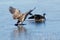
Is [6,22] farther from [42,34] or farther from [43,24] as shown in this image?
[42,34]

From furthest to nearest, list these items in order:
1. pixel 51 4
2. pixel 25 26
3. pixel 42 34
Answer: pixel 51 4, pixel 25 26, pixel 42 34

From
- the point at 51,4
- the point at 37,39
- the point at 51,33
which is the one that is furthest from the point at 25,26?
the point at 51,4

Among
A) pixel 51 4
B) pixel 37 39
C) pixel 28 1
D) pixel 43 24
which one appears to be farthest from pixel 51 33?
pixel 28 1

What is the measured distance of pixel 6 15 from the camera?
20.5 metres

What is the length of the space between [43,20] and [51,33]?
335cm

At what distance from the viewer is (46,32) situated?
50.5 ft

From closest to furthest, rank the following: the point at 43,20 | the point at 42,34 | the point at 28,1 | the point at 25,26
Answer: the point at 42,34 → the point at 25,26 → the point at 43,20 → the point at 28,1

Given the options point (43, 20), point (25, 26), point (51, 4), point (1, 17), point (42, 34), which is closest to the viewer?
point (42, 34)

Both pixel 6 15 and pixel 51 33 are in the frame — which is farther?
pixel 6 15

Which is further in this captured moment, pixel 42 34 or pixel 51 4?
pixel 51 4

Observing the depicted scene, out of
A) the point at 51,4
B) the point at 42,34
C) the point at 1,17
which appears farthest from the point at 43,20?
Answer: the point at 51,4

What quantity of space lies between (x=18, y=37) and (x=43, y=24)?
126 inches

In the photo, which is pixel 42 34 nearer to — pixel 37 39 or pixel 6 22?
pixel 37 39

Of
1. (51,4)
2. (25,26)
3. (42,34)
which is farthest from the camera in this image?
(51,4)
